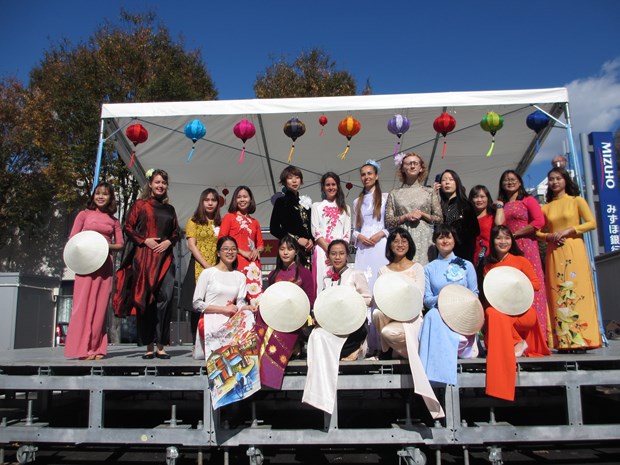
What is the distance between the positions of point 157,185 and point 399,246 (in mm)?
2061

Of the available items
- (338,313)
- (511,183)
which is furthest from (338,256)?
(511,183)

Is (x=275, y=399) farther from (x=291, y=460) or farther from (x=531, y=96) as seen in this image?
(x=531, y=96)

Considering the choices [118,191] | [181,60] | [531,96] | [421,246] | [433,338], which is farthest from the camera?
[181,60]

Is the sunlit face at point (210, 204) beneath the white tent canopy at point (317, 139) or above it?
beneath

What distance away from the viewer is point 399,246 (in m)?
3.51

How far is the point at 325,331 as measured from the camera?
3.05 metres

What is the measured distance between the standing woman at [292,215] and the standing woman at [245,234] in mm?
203

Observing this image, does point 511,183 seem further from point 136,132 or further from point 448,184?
point 136,132

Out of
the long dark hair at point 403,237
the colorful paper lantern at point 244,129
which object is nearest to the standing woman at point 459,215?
the long dark hair at point 403,237

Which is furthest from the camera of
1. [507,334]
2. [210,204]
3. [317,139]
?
[317,139]

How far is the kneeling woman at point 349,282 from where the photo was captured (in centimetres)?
320

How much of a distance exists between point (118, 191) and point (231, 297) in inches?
391

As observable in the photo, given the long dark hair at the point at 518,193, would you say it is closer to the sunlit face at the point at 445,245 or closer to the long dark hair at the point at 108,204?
the sunlit face at the point at 445,245

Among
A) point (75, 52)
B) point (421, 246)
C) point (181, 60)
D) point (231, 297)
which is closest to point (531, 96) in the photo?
point (421, 246)
